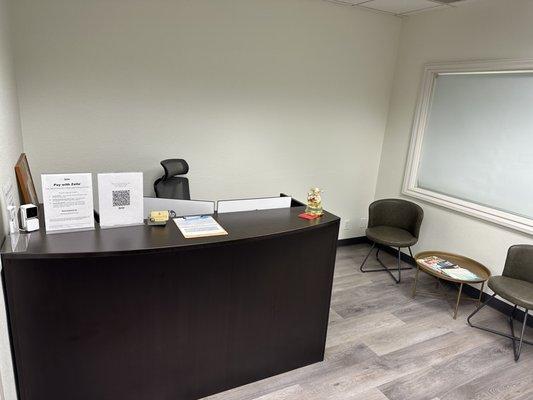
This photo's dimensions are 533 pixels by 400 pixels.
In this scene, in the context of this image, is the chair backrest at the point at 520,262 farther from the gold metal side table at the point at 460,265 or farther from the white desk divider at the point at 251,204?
the white desk divider at the point at 251,204

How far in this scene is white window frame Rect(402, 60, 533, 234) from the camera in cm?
310

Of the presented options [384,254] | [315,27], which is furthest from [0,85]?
[384,254]

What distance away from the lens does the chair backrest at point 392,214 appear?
3924 mm

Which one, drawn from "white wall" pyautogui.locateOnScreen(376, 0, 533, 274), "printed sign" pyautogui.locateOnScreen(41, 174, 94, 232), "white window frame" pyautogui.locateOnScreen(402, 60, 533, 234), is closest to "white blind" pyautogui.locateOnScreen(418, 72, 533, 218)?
"white window frame" pyautogui.locateOnScreen(402, 60, 533, 234)

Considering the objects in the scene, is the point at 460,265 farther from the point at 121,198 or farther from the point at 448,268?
the point at 121,198

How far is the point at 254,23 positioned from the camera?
333 centimetres

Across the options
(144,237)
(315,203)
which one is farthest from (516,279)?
(144,237)

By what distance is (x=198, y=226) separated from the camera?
2.03 metres

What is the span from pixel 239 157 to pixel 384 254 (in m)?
2.15

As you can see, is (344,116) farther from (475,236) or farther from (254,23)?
(475,236)

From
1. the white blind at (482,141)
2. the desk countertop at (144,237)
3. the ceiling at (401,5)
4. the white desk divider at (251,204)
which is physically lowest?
the desk countertop at (144,237)

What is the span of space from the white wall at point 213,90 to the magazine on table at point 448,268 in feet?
4.18

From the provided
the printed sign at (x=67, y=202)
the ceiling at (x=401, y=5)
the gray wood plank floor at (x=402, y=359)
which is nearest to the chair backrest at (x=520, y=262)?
the gray wood plank floor at (x=402, y=359)

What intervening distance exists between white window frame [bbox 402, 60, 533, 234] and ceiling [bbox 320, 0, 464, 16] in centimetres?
54
